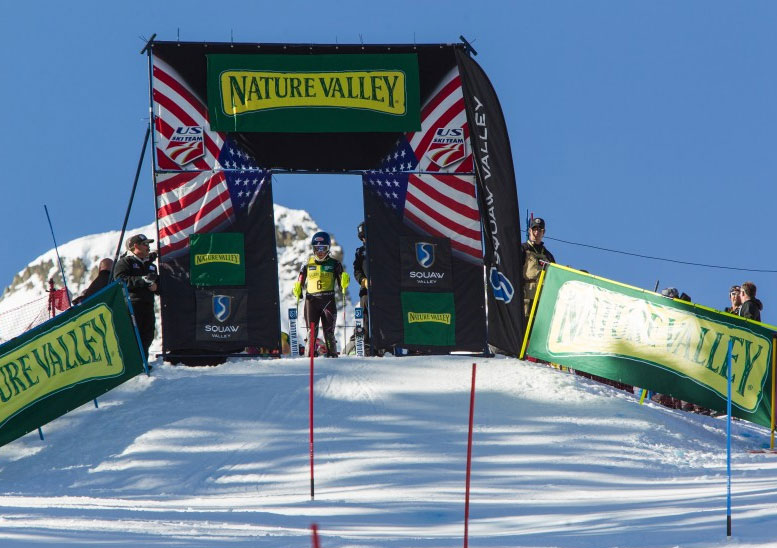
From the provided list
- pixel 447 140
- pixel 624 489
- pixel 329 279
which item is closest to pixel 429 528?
pixel 624 489

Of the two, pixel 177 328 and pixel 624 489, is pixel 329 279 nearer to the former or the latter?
Result: pixel 177 328

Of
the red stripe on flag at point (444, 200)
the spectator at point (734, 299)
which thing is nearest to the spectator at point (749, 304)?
the spectator at point (734, 299)

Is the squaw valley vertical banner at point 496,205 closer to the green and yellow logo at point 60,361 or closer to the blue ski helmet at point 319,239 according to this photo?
the blue ski helmet at point 319,239

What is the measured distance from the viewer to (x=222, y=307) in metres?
16.8

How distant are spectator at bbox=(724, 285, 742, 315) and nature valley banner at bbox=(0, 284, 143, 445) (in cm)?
683

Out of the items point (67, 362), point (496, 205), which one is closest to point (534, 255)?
point (496, 205)

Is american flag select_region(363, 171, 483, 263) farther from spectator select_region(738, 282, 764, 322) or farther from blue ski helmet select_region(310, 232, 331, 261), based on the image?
spectator select_region(738, 282, 764, 322)

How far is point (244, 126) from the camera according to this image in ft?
55.7

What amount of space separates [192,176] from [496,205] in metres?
3.86

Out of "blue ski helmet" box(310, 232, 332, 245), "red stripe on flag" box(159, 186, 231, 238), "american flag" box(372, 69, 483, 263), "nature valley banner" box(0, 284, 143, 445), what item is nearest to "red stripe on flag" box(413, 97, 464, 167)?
"american flag" box(372, 69, 483, 263)

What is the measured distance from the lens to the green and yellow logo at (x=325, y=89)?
17.1m

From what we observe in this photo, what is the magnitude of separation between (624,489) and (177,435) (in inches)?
185

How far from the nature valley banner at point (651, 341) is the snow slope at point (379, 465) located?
1.18 ft

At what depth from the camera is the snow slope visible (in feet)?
30.0
